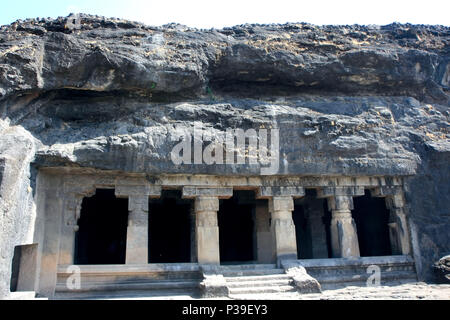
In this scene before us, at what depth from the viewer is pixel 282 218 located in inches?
358

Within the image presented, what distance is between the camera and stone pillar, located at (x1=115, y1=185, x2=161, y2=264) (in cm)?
Result: 825

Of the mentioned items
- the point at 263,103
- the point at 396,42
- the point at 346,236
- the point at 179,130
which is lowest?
the point at 346,236

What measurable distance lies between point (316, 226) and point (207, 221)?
146 inches

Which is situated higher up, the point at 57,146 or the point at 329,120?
the point at 329,120

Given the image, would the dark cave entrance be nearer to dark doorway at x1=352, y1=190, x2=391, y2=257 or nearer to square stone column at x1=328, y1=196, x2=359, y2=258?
dark doorway at x1=352, y1=190, x2=391, y2=257

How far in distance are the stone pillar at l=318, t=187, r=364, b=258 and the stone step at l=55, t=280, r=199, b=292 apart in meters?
3.27

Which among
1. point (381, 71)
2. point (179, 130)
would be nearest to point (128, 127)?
point (179, 130)

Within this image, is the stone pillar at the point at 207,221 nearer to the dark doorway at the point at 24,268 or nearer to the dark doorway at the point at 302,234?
the dark doorway at the point at 24,268

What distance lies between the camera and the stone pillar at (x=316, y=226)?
10977mm

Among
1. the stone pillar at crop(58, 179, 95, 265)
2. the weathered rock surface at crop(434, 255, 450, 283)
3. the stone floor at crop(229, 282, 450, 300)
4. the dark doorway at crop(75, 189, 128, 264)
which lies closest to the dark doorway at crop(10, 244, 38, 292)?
the stone pillar at crop(58, 179, 95, 265)

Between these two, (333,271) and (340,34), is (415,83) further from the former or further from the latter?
(333,271)

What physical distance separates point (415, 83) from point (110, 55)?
6.97 metres

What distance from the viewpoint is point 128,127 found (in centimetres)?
848

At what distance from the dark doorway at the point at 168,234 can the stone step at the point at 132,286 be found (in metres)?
4.21
